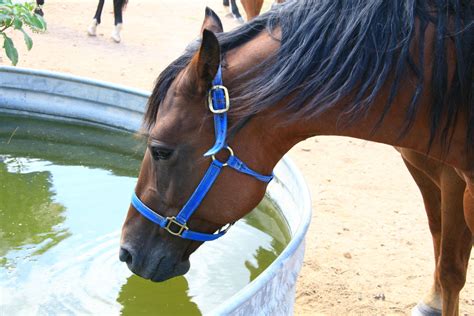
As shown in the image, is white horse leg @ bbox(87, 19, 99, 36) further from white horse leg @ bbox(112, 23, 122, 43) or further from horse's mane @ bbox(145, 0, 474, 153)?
horse's mane @ bbox(145, 0, 474, 153)

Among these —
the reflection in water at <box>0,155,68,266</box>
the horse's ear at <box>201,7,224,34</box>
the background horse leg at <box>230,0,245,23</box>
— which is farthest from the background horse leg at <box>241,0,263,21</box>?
the horse's ear at <box>201,7,224,34</box>

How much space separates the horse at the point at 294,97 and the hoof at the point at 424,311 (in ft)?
4.31

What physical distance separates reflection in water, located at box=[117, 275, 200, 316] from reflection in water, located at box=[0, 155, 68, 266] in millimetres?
512

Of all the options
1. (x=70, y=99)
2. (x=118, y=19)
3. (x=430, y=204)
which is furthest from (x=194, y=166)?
(x=118, y=19)

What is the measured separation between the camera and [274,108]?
1805mm

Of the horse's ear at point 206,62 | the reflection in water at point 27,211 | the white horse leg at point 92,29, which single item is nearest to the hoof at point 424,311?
the reflection in water at point 27,211

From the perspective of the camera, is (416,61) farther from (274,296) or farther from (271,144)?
(274,296)

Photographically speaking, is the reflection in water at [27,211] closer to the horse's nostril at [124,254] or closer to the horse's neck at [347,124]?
the horse's nostril at [124,254]

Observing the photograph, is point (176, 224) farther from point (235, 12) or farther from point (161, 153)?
point (235, 12)

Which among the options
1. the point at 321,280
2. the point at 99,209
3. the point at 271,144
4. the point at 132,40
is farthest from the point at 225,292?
the point at 132,40

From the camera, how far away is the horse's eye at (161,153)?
1.85 m

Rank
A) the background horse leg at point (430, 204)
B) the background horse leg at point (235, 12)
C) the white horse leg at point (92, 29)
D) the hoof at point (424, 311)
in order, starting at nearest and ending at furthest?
the background horse leg at point (430, 204), the hoof at point (424, 311), the white horse leg at point (92, 29), the background horse leg at point (235, 12)

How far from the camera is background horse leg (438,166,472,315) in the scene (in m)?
2.42

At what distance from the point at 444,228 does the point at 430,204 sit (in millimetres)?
312
